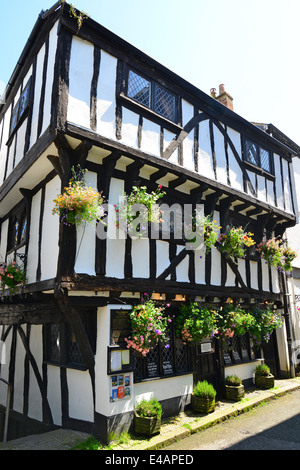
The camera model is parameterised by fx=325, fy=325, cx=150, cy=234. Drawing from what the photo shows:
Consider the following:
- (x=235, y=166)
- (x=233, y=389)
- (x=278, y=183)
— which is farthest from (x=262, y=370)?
(x=278, y=183)

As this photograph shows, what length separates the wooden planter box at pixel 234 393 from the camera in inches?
320

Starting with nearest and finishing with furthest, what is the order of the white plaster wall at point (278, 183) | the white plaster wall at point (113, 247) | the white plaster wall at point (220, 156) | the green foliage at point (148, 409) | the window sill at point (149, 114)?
the green foliage at point (148, 409) → the white plaster wall at point (113, 247) → the window sill at point (149, 114) → the white plaster wall at point (220, 156) → the white plaster wall at point (278, 183)

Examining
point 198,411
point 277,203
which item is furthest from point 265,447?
point 277,203

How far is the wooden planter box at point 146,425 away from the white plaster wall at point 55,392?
73.8 inches

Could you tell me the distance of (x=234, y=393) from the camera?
8156mm

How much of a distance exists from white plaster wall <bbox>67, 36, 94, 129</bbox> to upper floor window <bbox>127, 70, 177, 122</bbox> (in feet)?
3.26

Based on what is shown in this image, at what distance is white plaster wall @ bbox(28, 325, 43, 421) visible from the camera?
299 inches

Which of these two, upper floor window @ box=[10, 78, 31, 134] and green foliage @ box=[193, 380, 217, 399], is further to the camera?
upper floor window @ box=[10, 78, 31, 134]

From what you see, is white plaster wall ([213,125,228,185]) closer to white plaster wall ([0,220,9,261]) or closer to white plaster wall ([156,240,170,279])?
white plaster wall ([156,240,170,279])

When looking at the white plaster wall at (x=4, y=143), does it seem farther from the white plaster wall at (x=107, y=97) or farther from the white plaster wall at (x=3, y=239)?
the white plaster wall at (x=107, y=97)

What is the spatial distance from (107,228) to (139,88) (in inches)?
135

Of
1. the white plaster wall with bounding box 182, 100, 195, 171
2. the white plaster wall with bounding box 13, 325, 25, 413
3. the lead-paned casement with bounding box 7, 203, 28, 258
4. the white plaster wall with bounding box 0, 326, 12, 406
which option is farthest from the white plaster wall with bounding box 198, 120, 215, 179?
the white plaster wall with bounding box 0, 326, 12, 406

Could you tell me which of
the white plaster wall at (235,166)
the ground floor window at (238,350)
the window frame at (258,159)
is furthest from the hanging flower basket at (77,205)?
the window frame at (258,159)
